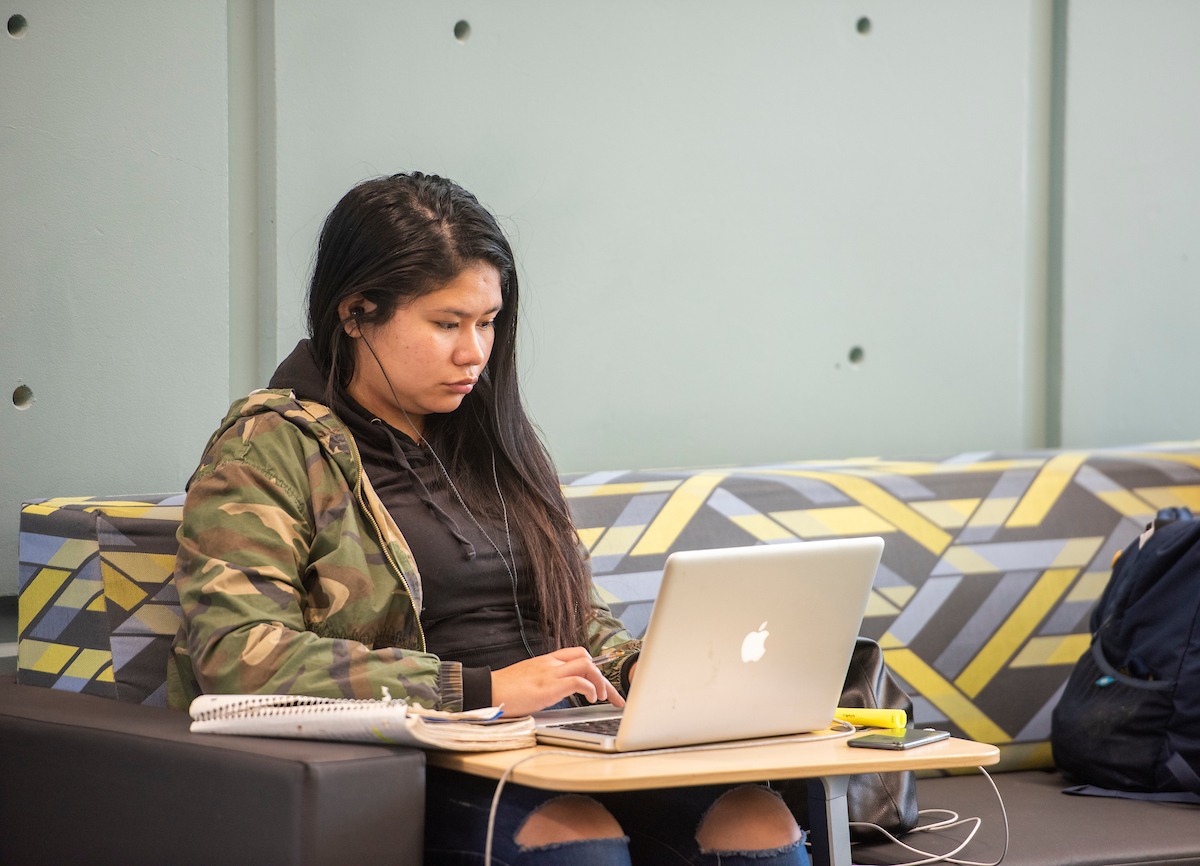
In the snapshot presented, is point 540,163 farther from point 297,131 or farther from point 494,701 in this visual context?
point 494,701

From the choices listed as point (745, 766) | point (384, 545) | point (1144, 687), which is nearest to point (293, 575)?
point (384, 545)

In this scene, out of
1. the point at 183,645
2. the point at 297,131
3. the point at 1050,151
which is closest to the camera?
the point at 183,645

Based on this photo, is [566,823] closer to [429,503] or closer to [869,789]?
[429,503]

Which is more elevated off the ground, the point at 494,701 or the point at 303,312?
the point at 303,312

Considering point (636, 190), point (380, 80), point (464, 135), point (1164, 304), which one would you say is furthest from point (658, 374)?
point (1164, 304)

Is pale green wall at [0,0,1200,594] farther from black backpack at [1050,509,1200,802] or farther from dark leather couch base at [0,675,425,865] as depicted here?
black backpack at [1050,509,1200,802]

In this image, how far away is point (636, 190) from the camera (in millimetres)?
2387

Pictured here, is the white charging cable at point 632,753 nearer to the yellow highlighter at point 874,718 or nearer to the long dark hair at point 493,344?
the yellow highlighter at point 874,718

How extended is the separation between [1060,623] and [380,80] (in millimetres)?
1591

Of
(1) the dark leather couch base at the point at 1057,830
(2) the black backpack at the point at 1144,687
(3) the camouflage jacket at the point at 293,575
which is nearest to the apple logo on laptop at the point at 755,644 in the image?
(3) the camouflage jacket at the point at 293,575

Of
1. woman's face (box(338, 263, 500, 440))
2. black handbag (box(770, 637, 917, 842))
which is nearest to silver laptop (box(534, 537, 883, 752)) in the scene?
black handbag (box(770, 637, 917, 842))

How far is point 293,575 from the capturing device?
144cm

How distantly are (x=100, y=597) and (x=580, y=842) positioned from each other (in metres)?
0.82

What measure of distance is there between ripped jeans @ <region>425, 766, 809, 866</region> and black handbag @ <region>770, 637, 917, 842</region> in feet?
1.07
